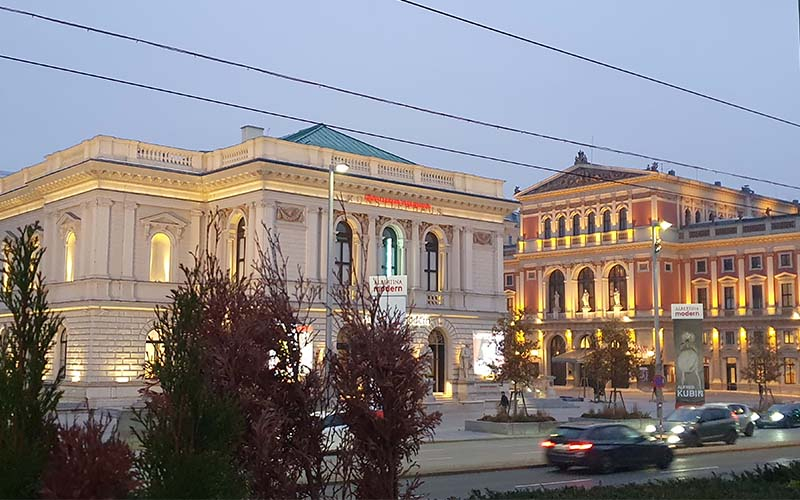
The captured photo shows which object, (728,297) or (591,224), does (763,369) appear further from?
(591,224)

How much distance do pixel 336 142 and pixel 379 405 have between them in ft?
155

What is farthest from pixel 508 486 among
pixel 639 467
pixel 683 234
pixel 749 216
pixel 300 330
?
pixel 749 216

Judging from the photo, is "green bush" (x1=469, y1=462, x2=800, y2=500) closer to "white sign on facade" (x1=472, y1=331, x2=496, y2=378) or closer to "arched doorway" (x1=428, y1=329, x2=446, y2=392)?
"arched doorway" (x1=428, y1=329, x2=446, y2=392)

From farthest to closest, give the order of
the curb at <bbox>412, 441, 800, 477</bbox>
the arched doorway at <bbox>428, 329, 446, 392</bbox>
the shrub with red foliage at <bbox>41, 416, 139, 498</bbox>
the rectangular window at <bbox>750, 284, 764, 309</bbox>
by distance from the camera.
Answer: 1. the rectangular window at <bbox>750, 284, 764, 309</bbox>
2. the arched doorway at <bbox>428, 329, 446, 392</bbox>
3. the curb at <bbox>412, 441, 800, 477</bbox>
4. the shrub with red foliage at <bbox>41, 416, 139, 498</bbox>

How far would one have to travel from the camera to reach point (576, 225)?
87312mm

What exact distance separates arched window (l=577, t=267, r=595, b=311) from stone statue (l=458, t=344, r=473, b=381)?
31.4 m

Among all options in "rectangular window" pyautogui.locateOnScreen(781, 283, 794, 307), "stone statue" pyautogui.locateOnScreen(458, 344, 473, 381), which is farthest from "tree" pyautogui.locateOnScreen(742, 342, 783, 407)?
"rectangular window" pyautogui.locateOnScreen(781, 283, 794, 307)

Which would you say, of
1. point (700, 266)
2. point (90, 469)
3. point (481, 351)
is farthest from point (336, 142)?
point (90, 469)

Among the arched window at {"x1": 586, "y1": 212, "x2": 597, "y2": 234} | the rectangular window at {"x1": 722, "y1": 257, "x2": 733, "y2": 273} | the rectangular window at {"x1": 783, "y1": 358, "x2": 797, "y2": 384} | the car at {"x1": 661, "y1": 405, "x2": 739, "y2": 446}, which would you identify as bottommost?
the car at {"x1": 661, "y1": 405, "x2": 739, "y2": 446}

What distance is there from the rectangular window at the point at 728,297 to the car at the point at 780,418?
3583 centimetres

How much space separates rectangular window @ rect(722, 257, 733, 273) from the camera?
79688 millimetres

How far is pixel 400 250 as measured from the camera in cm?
5403

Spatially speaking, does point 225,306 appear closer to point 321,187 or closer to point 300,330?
point 300,330

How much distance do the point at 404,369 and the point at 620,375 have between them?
39201 millimetres
